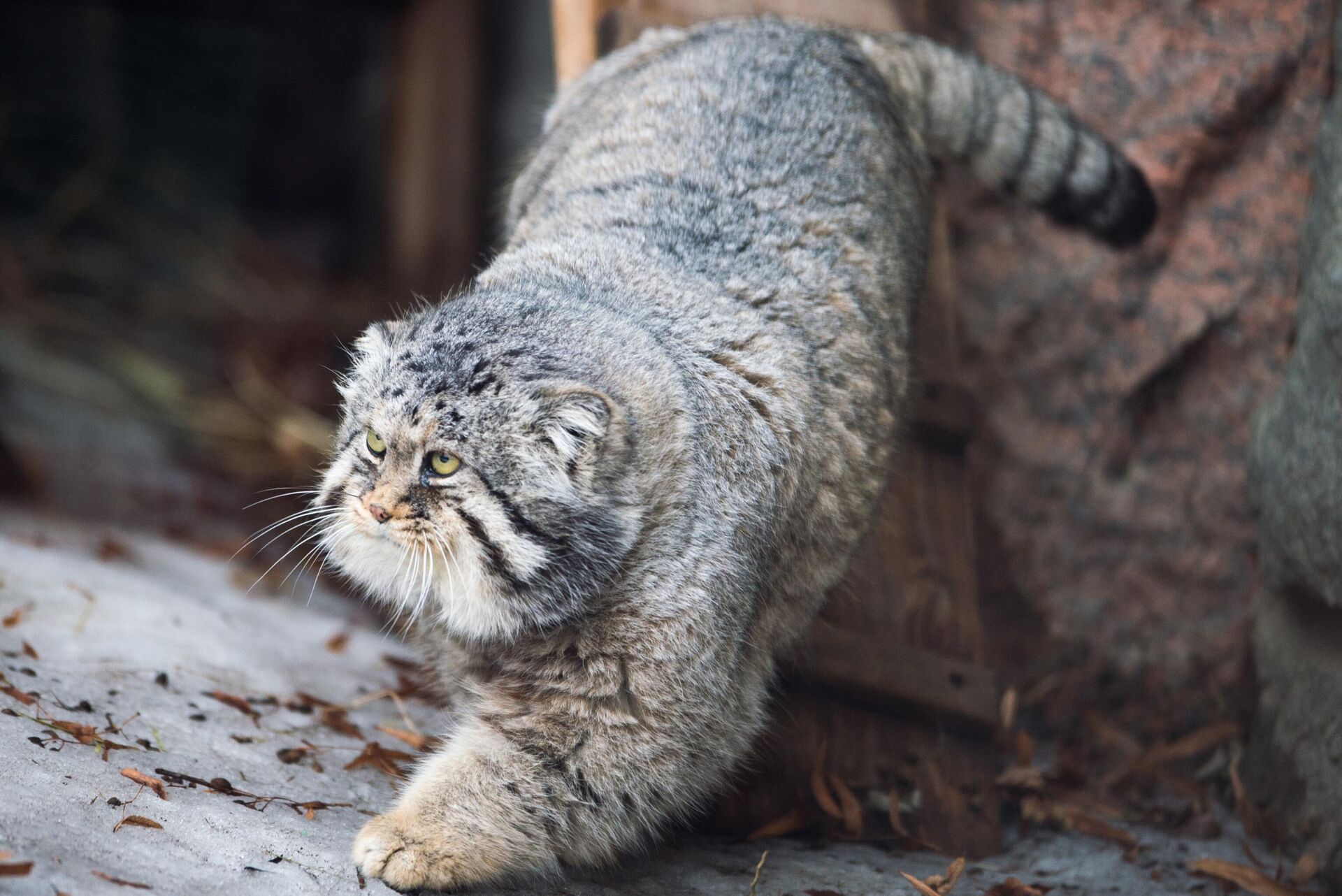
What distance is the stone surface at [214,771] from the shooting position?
2.43 m

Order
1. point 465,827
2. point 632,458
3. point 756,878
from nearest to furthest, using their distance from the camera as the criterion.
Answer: point 465,827
point 632,458
point 756,878

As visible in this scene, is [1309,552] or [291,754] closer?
[291,754]

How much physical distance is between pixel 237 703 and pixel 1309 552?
10.4 feet

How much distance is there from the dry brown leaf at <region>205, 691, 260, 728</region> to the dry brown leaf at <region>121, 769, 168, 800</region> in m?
0.58

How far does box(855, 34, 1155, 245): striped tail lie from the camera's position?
4.38m

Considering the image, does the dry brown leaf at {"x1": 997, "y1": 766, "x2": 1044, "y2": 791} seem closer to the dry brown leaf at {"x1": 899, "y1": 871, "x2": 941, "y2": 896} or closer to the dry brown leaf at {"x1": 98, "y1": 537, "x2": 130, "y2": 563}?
→ the dry brown leaf at {"x1": 899, "y1": 871, "x2": 941, "y2": 896}

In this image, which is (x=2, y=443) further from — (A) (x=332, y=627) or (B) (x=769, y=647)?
(B) (x=769, y=647)

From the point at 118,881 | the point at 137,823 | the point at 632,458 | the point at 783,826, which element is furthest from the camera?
the point at 783,826

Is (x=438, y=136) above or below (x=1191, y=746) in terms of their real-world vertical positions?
above

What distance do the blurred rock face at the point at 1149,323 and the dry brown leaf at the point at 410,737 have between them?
2.57 metres

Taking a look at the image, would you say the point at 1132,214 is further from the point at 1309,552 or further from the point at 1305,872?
the point at 1305,872

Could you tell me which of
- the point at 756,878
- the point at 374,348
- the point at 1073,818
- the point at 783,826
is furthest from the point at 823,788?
the point at 374,348

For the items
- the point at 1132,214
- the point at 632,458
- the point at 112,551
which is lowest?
the point at 112,551

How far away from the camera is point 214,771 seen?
2.91 metres
